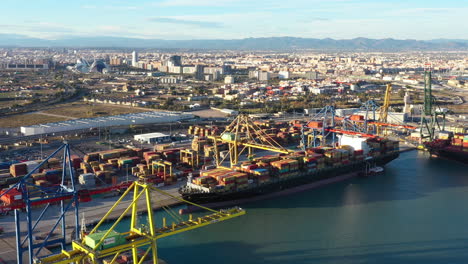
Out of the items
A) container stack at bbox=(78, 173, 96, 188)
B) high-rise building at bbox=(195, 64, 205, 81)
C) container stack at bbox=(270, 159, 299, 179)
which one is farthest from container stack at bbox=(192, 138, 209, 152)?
high-rise building at bbox=(195, 64, 205, 81)

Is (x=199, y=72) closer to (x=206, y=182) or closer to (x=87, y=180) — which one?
(x=87, y=180)

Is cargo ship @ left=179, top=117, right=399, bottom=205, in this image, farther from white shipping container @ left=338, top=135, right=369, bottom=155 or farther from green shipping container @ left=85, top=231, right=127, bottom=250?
green shipping container @ left=85, top=231, right=127, bottom=250

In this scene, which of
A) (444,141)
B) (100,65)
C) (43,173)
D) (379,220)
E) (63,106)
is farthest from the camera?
(100,65)

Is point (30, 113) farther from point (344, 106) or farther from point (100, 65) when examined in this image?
point (100, 65)

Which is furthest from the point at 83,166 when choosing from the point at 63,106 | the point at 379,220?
the point at 63,106

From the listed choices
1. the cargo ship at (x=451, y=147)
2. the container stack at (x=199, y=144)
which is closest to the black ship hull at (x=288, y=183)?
the cargo ship at (x=451, y=147)
